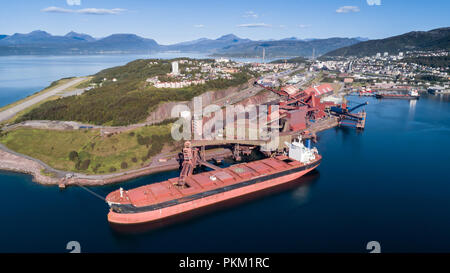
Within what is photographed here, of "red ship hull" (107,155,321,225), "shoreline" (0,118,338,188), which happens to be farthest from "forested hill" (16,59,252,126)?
"red ship hull" (107,155,321,225)

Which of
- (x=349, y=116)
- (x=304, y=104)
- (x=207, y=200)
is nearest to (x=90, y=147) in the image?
(x=207, y=200)

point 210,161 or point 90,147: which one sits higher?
point 90,147

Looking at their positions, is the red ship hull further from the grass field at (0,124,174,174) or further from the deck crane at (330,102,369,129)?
the deck crane at (330,102,369,129)

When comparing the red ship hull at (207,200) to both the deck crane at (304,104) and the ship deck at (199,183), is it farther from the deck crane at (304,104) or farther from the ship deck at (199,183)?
the deck crane at (304,104)

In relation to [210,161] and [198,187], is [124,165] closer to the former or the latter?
[210,161]

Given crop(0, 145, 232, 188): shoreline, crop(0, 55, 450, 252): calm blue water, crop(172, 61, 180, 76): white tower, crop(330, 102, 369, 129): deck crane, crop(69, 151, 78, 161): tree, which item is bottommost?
crop(0, 55, 450, 252): calm blue water

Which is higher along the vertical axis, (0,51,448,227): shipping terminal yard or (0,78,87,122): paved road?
(0,78,87,122): paved road
